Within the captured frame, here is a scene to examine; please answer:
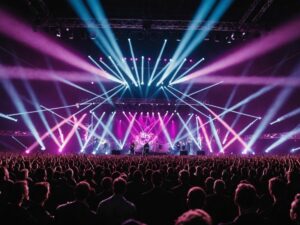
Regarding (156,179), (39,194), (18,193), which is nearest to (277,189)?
(156,179)

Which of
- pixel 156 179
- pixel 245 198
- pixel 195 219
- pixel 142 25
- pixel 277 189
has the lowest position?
pixel 195 219

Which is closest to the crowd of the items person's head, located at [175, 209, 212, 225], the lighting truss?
person's head, located at [175, 209, 212, 225]

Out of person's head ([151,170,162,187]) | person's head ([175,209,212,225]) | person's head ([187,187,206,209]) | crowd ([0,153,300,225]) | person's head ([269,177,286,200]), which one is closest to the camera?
person's head ([175,209,212,225])

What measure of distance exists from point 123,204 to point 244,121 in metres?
26.8

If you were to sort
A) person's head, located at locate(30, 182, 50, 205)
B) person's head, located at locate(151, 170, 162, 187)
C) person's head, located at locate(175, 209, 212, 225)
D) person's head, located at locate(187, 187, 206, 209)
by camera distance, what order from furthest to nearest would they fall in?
person's head, located at locate(151, 170, 162, 187), person's head, located at locate(30, 182, 50, 205), person's head, located at locate(187, 187, 206, 209), person's head, located at locate(175, 209, 212, 225)

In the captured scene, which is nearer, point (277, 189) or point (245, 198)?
point (245, 198)

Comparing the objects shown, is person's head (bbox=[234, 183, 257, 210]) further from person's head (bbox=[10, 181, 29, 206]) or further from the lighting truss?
the lighting truss

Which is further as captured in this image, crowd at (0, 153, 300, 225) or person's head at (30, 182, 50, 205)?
person's head at (30, 182, 50, 205)

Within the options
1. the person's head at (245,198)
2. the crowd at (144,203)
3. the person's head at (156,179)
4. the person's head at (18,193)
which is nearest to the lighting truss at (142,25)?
the crowd at (144,203)

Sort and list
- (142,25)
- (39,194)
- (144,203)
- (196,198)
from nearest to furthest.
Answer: (196,198) < (39,194) < (144,203) < (142,25)

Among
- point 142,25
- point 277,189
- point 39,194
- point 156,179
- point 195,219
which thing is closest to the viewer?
point 195,219

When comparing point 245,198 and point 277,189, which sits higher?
point 277,189

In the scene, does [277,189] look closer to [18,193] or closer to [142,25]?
[18,193]

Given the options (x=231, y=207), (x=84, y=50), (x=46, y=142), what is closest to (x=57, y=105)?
(x=46, y=142)
